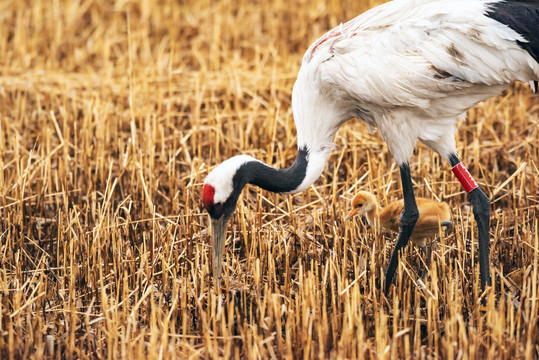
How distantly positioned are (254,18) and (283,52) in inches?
46.8

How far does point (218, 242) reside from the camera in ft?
14.7

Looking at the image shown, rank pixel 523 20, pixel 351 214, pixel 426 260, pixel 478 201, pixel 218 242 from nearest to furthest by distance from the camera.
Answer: pixel 523 20 → pixel 218 242 → pixel 478 201 → pixel 426 260 → pixel 351 214

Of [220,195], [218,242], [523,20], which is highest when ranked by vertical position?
[523,20]

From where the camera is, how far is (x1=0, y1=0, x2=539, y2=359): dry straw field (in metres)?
3.85

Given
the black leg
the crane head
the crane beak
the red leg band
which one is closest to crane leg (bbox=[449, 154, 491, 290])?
the red leg band

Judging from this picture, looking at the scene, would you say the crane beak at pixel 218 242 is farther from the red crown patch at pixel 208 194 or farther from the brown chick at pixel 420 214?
the brown chick at pixel 420 214

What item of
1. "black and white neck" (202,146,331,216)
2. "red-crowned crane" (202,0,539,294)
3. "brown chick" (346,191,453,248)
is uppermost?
"red-crowned crane" (202,0,539,294)

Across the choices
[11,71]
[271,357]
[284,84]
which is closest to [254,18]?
[284,84]

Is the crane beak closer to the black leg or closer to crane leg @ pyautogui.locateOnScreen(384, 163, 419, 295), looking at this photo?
crane leg @ pyautogui.locateOnScreen(384, 163, 419, 295)

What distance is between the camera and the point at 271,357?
3756 millimetres

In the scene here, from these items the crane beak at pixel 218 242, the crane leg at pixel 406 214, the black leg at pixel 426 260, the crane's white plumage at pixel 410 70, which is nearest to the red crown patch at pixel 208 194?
the crane beak at pixel 218 242

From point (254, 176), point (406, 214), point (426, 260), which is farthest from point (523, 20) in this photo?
point (254, 176)

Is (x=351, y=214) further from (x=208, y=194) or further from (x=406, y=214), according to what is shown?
(x=208, y=194)

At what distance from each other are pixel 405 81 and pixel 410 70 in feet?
0.20
